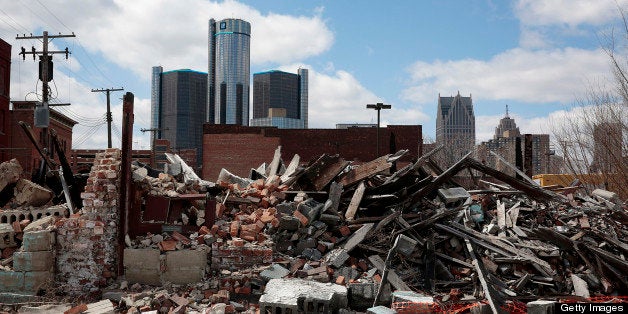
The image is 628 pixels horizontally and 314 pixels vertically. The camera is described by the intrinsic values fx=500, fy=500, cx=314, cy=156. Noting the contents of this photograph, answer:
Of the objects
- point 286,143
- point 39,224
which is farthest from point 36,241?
point 286,143

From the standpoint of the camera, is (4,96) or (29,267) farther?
(4,96)

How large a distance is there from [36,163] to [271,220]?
103 ft

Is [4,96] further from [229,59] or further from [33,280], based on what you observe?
[229,59]

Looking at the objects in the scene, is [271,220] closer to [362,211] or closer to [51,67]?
[362,211]

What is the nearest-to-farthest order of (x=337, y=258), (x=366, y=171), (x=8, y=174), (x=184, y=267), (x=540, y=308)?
(x=540, y=308) < (x=184, y=267) < (x=337, y=258) < (x=8, y=174) < (x=366, y=171)

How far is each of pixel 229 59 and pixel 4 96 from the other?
367ft

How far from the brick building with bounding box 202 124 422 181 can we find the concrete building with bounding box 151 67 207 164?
6734cm

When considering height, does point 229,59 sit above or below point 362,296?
above

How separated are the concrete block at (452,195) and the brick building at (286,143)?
81.0 ft

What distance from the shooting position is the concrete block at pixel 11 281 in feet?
26.2

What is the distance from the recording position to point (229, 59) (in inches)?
5546

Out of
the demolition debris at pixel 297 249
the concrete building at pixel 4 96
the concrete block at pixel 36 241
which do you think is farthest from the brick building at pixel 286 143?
the concrete block at pixel 36 241

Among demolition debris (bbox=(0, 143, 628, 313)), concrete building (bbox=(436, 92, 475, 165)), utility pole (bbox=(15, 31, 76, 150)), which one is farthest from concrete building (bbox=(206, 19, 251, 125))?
demolition debris (bbox=(0, 143, 628, 313))

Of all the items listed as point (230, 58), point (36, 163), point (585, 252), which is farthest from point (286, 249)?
point (230, 58)
